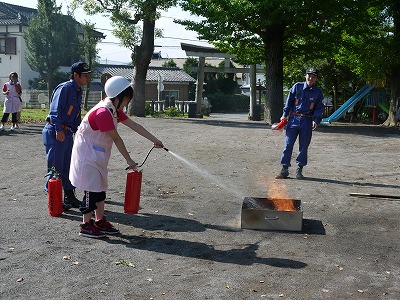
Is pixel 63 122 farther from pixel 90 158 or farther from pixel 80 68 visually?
pixel 90 158

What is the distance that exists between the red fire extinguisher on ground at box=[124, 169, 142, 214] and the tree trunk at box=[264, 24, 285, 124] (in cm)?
2266

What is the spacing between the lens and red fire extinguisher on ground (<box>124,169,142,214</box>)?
7543 mm

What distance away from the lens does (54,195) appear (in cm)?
827

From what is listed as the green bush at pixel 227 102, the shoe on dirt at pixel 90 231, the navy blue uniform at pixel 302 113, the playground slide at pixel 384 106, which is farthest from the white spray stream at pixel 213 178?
the green bush at pixel 227 102

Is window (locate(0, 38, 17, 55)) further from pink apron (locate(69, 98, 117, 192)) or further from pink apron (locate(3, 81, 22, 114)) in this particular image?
pink apron (locate(69, 98, 117, 192))

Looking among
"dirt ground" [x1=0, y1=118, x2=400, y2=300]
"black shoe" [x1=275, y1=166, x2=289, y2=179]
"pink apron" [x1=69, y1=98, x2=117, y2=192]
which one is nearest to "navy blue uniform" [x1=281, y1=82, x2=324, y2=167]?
"black shoe" [x1=275, y1=166, x2=289, y2=179]

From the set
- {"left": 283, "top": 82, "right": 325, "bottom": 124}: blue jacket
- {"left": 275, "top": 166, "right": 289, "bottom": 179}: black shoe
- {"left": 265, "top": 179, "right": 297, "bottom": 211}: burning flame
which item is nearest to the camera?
{"left": 265, "top": 179, "right": 297, "bottom": 211}: burning flame

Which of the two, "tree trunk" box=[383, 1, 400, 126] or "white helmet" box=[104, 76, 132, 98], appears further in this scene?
"tree trunk" box=[383, 1, 400, 126]

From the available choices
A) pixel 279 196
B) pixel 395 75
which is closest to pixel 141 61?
pixel 395 75

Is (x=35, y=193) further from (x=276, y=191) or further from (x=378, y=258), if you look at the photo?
(x=378, y=258)

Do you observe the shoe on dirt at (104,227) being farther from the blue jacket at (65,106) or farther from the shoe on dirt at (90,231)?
the blue jacket at (65,106)

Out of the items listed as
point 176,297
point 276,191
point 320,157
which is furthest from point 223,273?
point 320,157

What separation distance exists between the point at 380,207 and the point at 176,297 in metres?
5.02

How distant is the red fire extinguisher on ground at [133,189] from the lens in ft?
24.7
